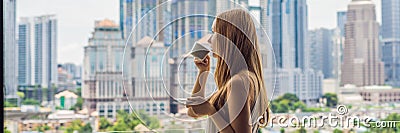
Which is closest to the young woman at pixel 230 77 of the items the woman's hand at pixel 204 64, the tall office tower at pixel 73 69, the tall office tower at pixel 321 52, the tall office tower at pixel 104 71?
the woman's hand at pixel 204 64

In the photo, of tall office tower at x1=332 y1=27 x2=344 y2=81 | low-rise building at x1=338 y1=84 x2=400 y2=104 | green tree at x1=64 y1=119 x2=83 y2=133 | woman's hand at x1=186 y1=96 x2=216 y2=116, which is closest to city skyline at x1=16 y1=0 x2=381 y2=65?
green tree at x1=64 y1=119 x2=83 y2=133

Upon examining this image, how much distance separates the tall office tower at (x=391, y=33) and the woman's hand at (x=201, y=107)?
177 centimetres

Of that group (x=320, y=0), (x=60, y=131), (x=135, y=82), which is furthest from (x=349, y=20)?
(x=135, y=82)

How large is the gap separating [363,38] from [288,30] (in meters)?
0.38

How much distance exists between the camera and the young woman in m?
1.12

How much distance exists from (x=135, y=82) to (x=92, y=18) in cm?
138

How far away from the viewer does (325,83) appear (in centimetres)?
272

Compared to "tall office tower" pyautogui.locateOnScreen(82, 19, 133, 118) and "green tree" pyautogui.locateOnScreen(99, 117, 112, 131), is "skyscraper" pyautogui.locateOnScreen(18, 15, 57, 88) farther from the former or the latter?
"green tree" pyautogui.locateOnScreen(99, 117, 112, 131)

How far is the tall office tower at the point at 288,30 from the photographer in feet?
8.62

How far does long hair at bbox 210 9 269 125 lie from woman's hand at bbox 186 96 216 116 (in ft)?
0.05

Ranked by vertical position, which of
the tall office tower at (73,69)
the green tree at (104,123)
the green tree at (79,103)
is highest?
the tall office tower at (73,69)

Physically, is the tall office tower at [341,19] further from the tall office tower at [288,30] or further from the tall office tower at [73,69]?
the tall office tower at [73,69]

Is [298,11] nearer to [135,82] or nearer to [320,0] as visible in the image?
[320,0]

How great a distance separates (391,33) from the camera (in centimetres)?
262
